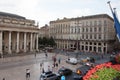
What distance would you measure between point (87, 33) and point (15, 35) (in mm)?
30905

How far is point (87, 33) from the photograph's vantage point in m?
74.4

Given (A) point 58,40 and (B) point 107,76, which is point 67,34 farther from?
(B) point 107,76

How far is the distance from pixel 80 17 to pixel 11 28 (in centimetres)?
3398

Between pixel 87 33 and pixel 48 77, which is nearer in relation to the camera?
pixel 48 77

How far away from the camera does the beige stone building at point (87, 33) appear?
227ft

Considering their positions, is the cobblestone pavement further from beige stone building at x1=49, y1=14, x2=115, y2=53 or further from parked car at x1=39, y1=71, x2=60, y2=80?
beige stone building at x1=49, y1=14, x2=115, y2=53

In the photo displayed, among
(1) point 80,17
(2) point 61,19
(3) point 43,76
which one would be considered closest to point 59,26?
(2) point 61,19

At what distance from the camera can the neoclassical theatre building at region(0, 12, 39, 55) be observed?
184 ft

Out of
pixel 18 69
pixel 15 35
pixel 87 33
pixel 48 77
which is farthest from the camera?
pixel 87 33

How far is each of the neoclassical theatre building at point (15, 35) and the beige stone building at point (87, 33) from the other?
61.7 ft

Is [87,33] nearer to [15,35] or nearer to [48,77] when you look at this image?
[15,35]

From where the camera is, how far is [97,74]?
272 inches

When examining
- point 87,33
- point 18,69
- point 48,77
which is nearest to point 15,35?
point 87,33

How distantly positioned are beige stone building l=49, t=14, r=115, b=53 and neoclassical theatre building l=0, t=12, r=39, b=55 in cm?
1880
